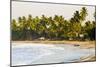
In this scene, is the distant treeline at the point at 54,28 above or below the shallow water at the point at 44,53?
above

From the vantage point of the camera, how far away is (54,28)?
2730 millimetres

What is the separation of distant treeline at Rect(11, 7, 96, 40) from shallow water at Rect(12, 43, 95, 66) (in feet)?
0.34

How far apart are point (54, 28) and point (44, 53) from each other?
0.34m

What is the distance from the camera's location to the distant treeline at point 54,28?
2.55m

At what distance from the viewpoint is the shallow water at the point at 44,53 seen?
2.52m

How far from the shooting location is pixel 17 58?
8.23 ft

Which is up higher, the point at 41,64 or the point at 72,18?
the point at 72,18

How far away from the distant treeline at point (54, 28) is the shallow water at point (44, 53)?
0.10m

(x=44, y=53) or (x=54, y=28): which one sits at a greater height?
(x=54, y=28)

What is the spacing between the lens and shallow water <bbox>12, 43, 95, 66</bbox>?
2.52m

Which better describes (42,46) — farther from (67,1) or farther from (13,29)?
(67,1)

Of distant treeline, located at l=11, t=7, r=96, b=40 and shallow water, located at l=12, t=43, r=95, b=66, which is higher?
distant treeline, located at l=11, t=7, r=96, b=40
